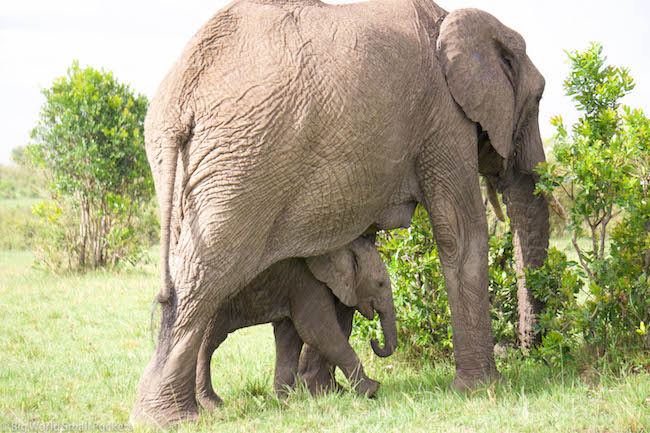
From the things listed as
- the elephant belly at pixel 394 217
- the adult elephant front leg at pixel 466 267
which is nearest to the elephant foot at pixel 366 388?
the adult elephant front leg at pixel 466 267

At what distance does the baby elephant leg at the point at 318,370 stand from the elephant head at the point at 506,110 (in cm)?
155

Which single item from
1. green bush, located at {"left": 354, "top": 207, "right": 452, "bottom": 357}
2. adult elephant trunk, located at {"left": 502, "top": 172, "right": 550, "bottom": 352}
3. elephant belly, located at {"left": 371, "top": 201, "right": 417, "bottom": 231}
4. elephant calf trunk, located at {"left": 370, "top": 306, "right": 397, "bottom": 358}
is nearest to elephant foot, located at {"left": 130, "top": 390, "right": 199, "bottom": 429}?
elephant calf trunk, located at {"left": 370, "top": 306, "right": 397, "bottom": 358}

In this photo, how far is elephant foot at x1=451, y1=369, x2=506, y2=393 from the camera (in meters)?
4.72

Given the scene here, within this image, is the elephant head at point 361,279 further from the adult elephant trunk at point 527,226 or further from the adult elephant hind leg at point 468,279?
the adult elephant trunk at point 527,226

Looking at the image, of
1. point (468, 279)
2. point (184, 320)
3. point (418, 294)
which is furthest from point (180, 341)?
point (418, 294)

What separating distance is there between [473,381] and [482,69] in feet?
7.33

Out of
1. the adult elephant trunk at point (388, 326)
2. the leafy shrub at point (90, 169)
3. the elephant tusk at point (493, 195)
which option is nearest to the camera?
the adult elephant trunk at point (388, 326)

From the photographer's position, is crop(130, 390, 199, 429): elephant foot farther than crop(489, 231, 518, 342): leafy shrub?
No

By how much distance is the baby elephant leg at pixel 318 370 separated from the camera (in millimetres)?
4965

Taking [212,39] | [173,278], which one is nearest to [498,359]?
[173,278]

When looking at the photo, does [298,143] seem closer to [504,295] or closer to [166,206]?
[166,206]

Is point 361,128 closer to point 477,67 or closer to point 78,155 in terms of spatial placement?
point 477,67

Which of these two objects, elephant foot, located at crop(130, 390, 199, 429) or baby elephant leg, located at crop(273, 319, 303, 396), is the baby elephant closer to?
baby elephant leg, located at crop(273, 319, 303, 396)

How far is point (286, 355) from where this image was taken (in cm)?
494
